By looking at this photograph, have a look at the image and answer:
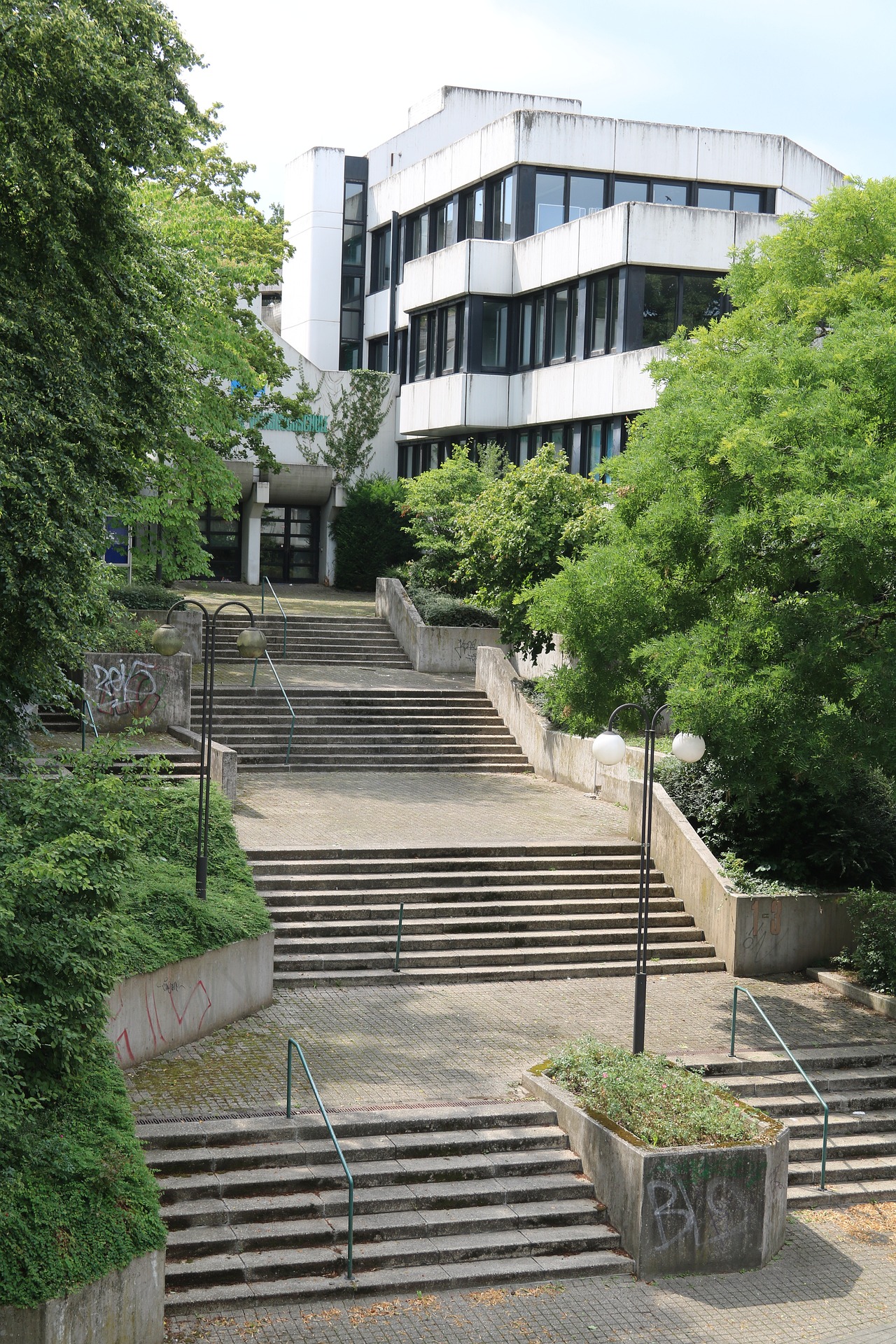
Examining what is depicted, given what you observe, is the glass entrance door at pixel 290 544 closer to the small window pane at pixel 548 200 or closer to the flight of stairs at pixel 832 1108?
the small window pane at pixel 548 200

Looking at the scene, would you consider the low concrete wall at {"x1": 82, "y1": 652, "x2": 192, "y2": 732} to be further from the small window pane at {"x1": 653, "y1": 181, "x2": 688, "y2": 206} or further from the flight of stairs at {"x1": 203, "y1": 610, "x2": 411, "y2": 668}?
the small window pane at {"x1": 653, "y1": 181, "x2": 688, "y2": 206}

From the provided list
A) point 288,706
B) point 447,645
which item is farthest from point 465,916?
point 447,645

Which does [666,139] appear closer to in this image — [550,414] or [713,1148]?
[550,414]

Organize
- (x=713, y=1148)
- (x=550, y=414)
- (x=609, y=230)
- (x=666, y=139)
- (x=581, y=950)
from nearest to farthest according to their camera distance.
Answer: (x=713, y=1148), (x=581, y=950), (x=609, y=230), (x=550, y=414), (x=666, y=139)

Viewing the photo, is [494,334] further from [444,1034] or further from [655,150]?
[444,1034]

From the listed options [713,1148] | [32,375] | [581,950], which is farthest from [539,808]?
[32,375]

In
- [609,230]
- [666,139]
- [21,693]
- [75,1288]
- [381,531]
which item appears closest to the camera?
[75,1288]

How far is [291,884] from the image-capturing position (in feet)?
57.3

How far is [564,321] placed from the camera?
108 feet

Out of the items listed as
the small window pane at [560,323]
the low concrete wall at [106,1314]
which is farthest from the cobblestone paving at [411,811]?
the small window pane at [560,323]

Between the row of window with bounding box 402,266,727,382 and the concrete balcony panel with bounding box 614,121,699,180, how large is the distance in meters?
4.86

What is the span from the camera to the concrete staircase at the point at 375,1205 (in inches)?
418

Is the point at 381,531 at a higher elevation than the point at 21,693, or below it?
higher

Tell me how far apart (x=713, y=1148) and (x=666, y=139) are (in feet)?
101
